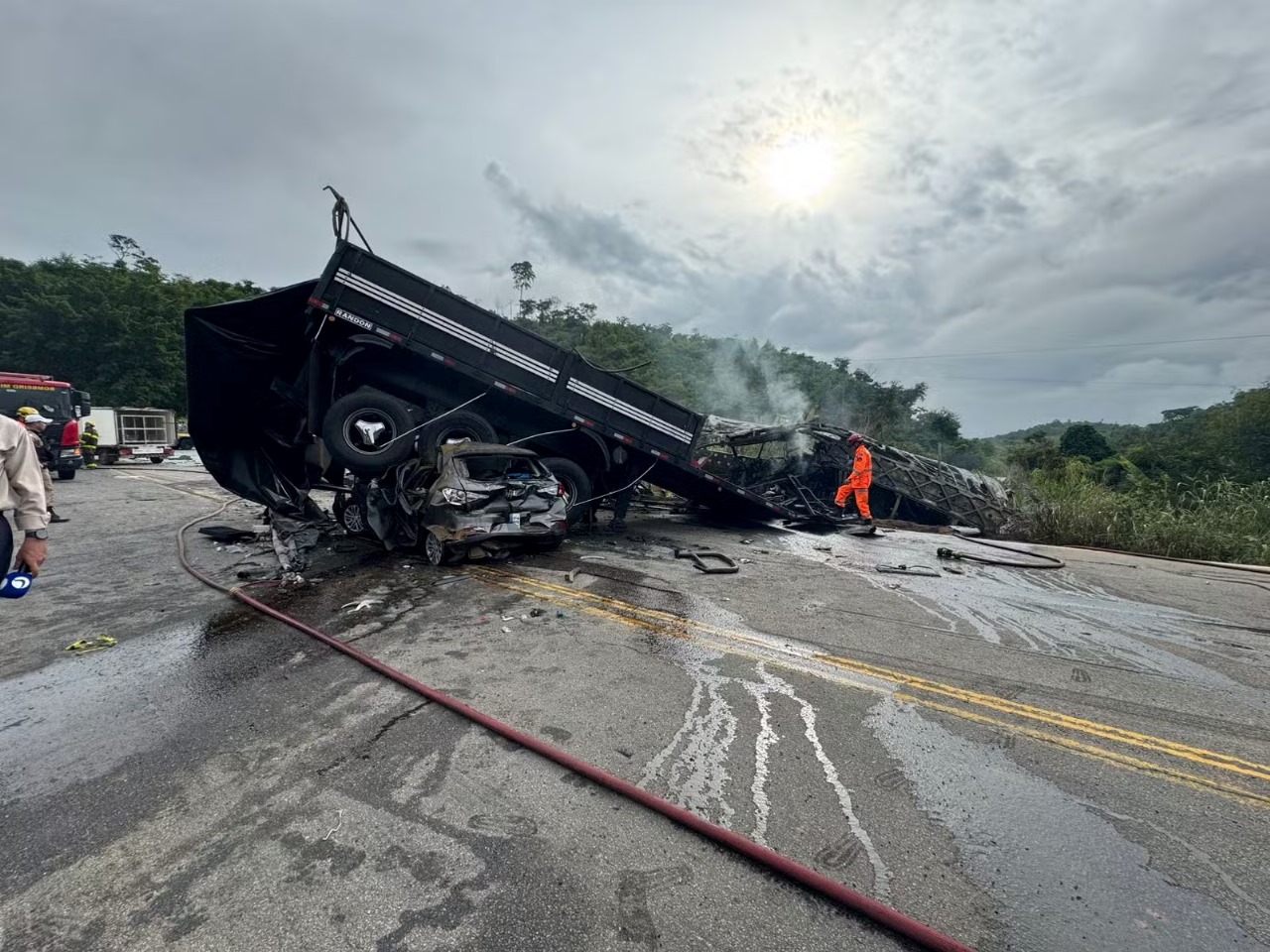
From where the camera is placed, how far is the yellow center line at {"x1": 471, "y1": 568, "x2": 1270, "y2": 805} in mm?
2518

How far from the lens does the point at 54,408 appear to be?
15188 millimetres

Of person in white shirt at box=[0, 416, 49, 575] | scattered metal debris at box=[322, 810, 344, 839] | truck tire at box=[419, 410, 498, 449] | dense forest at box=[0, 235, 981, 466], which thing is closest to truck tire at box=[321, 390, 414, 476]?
truck tire at box=[419, 410, 498, 449]

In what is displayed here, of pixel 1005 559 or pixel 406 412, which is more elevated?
pixel 406 412

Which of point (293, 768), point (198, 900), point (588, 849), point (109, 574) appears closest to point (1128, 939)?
point (588, 849)

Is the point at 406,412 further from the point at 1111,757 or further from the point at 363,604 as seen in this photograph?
the point at 1111,757

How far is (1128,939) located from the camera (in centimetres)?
164

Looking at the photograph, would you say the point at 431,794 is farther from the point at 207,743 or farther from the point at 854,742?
the point at 854,742

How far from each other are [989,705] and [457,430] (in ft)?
22.7

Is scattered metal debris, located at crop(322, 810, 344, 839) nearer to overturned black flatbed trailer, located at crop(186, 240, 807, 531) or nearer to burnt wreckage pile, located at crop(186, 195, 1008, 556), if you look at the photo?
burnt wreckage pile, located at crop(186, 195, 1008, 556)

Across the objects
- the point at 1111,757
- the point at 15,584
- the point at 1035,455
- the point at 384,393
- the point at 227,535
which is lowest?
the point at 1111,757

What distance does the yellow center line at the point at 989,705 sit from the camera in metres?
2.52

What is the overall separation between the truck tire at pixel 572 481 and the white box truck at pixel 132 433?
853 inches

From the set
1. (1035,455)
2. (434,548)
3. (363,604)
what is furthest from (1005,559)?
(1035,455)

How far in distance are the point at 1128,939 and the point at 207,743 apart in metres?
3.71
